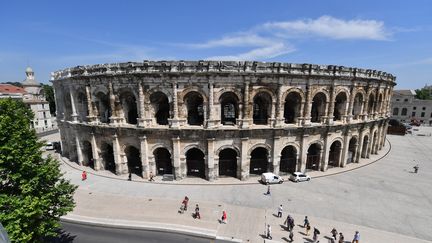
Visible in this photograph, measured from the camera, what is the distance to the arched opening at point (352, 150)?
29062 millimetres

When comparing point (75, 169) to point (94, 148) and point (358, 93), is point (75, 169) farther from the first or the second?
point (358, 93)

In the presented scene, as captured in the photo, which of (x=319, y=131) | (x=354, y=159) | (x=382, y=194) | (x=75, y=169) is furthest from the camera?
(x=354, y=159)

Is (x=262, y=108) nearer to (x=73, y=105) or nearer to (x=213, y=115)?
(x=213, y=115)

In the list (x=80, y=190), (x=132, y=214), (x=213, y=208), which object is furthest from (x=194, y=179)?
(x=80, y=190)

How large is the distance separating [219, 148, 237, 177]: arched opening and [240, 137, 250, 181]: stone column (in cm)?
121

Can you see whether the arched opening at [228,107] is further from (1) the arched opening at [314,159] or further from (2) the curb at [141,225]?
(2) the curb at [141,225]

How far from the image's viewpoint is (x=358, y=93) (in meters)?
27.4

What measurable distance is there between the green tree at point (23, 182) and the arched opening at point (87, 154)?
16.4 meters

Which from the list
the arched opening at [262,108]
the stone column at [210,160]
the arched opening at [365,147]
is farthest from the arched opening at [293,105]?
the arched opening at [365,147]

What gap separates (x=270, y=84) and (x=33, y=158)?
18.7 m

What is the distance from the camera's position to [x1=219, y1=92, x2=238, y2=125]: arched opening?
2257cm

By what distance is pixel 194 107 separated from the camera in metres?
24.9

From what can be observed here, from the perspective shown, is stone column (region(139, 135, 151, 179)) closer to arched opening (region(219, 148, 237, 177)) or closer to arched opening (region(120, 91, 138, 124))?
arched opening (region(120, 91, 138, 124))

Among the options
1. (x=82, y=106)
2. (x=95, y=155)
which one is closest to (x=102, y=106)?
(x=82, y=106)
